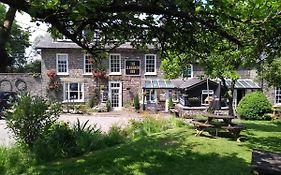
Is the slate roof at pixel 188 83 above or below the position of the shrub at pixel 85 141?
above

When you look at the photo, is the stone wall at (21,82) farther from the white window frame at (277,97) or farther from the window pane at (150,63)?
the white window frame at (277,97)

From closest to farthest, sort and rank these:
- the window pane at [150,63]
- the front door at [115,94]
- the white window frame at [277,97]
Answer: the front door at [115,94] → the window pane at [150,63] → the white window frame at [277,97]

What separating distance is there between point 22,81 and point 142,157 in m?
24.8

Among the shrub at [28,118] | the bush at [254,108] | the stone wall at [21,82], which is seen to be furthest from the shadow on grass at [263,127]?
the stone wall at [21,82]

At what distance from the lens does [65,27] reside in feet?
17.3

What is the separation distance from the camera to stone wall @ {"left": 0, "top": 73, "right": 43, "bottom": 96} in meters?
31.3

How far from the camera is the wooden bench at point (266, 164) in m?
5.90

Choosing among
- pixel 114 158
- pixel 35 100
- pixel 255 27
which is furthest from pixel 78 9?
pixel 35 100

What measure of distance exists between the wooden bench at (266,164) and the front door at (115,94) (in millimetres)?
25163

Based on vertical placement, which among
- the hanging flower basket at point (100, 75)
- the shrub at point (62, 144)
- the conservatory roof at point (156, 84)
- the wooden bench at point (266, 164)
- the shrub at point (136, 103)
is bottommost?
the shrub at point (62, 144)

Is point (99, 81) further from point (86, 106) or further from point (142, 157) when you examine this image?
point (142, 157)

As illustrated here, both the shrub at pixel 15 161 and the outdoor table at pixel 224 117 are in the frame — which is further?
the outdoor table at pixel 224 117

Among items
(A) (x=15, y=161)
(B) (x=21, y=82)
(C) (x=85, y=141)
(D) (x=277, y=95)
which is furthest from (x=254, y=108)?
(A) (x=15, y=161)

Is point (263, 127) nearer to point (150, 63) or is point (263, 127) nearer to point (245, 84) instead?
point (245, 84)
